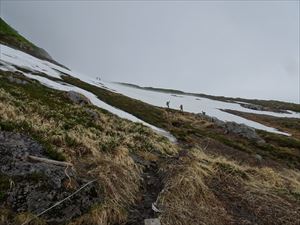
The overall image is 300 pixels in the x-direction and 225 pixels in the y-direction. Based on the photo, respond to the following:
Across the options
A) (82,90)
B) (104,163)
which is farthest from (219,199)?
(82,90)

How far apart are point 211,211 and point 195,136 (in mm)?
22112

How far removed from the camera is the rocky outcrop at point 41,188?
7000 mm

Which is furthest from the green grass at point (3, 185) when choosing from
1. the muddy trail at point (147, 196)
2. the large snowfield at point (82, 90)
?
the large snowfield at point (82, 90)

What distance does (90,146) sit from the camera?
463 inches

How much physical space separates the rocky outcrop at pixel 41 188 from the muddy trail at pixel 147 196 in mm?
957

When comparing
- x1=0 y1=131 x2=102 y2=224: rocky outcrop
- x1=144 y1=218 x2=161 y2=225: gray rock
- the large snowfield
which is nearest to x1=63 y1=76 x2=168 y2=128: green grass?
the large snowfield

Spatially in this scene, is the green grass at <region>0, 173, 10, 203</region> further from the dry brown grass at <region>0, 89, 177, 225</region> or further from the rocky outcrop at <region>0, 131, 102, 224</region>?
the dry brown grass at <region>0, 89, 177, 225</region>

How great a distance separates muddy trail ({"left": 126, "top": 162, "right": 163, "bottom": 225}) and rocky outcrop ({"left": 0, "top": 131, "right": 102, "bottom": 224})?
0.96m

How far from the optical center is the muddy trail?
8.16 m

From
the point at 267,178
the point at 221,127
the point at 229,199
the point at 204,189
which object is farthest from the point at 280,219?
the point at 221,127

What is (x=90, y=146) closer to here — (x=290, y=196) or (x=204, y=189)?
(x=204, y=189)

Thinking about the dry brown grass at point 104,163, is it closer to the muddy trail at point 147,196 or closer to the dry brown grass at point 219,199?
the muddy trail at point 147,196

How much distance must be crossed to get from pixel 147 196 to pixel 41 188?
324 cm

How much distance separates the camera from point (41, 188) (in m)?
7.33
